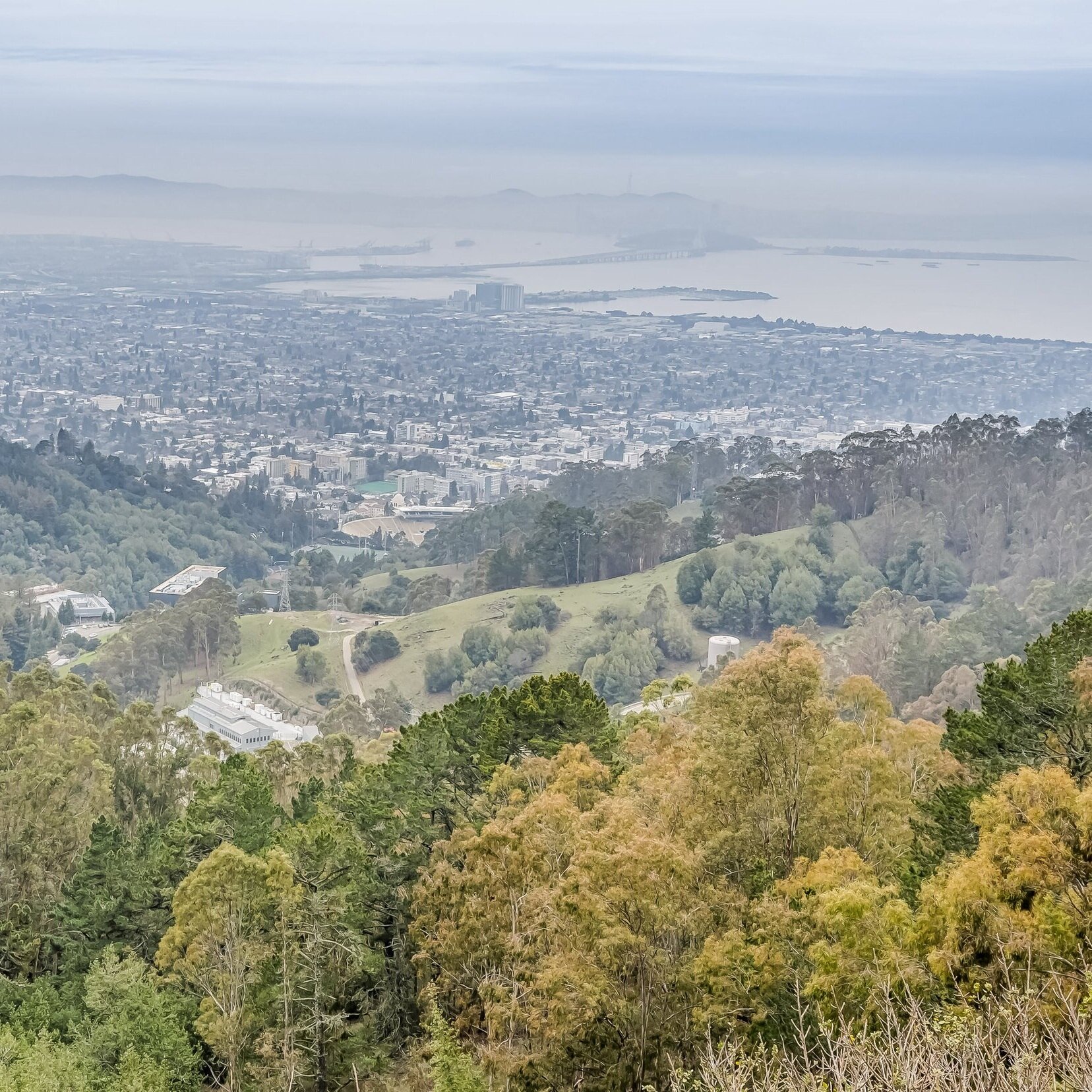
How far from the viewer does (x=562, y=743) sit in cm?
1495

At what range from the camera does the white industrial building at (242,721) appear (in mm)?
36094

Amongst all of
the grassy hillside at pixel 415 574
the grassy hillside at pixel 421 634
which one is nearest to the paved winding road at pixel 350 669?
the grassy hillside at pixel 421 634

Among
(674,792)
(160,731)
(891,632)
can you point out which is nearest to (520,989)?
(674,792)

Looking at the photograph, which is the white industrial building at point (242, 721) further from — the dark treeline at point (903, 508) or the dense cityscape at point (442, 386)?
the dense cityscape at point (442, 386)

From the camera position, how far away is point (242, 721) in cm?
3691

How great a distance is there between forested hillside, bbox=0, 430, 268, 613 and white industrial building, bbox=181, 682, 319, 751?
25.1 m

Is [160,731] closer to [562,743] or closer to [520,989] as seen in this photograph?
[562,743]

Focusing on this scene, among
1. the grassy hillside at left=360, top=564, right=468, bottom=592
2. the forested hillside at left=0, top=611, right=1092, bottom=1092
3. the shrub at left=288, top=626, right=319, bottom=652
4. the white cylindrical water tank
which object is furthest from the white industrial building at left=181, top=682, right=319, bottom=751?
the forested hillside at left=0, top=611, right=1092, bottom=1092

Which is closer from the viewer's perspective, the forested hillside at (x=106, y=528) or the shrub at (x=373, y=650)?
the shrub at (x=373, y=650)

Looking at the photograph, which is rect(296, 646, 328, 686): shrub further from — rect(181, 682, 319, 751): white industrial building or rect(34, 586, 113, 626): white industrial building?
rect(34, 586, 113, 626): white industrial building

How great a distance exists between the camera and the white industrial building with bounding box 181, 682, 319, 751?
36094 mm

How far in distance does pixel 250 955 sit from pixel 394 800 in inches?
134

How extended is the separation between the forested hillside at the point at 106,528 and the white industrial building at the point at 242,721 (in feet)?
82.4

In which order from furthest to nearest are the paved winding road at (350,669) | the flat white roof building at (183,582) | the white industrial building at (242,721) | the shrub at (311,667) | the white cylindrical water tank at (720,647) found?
1. the flat white roof building at (183,582)
2. the shrub at (311,667)
3. the paved winding road at (350,669)
4. the white cylindrical water tank at (720,647)
5. the white industrial building at (242,721)
